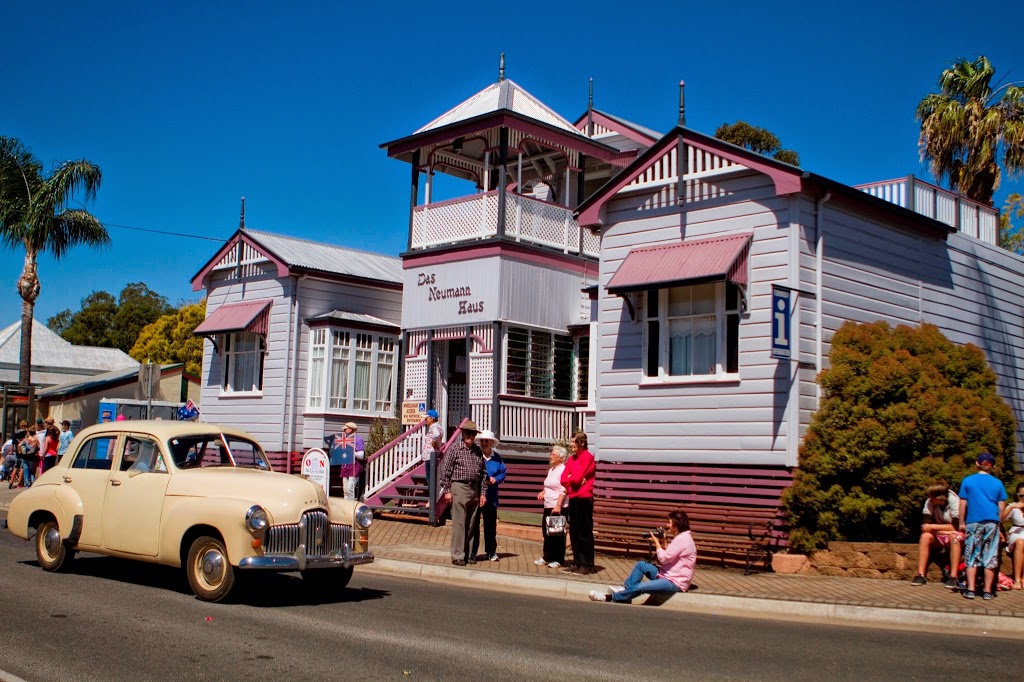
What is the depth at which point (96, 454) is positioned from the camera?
39.8 ft

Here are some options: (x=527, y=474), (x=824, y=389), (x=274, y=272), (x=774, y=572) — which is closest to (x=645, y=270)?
(x=824, y=389)

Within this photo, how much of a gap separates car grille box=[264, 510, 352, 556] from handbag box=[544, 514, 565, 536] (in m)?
4.10

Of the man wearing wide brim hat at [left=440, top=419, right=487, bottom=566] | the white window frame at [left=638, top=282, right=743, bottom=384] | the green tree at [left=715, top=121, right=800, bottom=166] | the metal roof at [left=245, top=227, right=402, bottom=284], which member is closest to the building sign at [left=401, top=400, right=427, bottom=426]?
the metal roof at [left=245, top=227, right=402, bottom=284]

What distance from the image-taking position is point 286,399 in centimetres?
2459

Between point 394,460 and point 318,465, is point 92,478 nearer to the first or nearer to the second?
point 318,465

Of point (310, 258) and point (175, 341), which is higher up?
point (175, 341)

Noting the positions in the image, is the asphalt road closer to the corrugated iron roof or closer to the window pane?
the window pane

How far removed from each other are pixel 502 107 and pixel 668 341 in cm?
856

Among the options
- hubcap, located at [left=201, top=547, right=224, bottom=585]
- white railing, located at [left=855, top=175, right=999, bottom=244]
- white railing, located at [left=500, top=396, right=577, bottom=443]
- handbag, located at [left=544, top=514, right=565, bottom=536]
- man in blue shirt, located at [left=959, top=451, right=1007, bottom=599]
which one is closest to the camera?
hubcap, located at [left=201, top=547, right=224, bottom=585]

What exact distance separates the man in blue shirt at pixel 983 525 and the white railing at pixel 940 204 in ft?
20.5

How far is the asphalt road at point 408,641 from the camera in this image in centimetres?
765

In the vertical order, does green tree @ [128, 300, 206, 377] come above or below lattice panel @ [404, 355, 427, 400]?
above

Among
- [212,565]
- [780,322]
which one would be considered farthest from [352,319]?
[212,565]

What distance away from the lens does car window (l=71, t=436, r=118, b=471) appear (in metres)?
11.9
